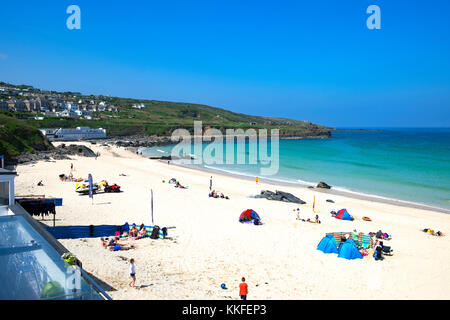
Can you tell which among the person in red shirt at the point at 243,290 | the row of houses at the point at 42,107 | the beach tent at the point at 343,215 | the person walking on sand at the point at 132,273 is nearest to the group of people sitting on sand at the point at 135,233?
the person walking on sand at the point at 132,273

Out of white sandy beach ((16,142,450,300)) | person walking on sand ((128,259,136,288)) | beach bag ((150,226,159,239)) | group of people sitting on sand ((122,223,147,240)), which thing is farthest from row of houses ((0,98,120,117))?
person walking on sand ((128,259,136,288))

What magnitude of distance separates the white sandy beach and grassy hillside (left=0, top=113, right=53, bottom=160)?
56.9 feet

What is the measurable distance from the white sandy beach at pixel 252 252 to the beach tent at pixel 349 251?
11.4 inches

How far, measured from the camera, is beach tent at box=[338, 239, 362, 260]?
12.5 m

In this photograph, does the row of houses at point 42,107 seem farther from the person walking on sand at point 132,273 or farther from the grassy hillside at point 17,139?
the person walking on sand at point 132,273

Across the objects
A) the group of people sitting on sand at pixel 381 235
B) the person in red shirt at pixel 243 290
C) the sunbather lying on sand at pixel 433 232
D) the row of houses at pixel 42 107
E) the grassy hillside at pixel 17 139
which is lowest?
the sunbather lying on sand at pixel 433 232

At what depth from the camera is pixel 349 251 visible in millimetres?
12578

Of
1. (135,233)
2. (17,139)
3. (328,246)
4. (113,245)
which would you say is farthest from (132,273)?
(17,139)

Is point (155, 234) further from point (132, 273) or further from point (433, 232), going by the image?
point (433, 232)

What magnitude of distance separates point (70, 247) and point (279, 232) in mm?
9303

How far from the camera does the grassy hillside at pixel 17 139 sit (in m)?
37.5

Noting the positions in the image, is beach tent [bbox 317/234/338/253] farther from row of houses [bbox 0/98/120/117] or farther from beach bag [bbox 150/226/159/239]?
row of houses [bbox 0/98/120/117]

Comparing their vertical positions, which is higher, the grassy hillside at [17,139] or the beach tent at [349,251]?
the grassy hillside at [17,139]
